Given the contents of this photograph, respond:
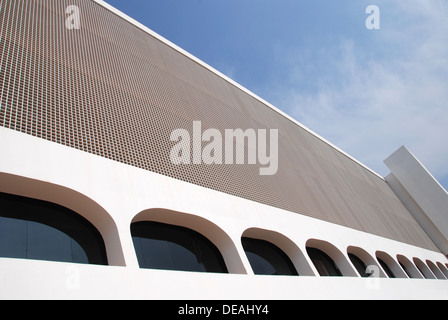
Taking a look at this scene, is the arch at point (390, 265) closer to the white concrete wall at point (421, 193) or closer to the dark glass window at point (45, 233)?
the dark glass window at point (45, 233)

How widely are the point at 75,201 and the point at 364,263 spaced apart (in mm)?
9726

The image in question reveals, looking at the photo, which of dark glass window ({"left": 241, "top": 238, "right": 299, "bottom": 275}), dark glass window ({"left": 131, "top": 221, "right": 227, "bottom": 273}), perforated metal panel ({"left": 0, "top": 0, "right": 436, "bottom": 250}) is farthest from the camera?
dark glass window ({"left": 241, "top": 238, "right": 299, "bottom": 275})

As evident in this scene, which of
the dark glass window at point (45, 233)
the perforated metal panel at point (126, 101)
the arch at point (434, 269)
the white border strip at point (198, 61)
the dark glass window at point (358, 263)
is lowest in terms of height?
the arch at point (434, 269)

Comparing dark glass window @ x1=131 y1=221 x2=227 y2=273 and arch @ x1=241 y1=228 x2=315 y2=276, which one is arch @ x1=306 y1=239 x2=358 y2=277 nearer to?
arch @ x1=241 y1=228 x2=315 y2=276

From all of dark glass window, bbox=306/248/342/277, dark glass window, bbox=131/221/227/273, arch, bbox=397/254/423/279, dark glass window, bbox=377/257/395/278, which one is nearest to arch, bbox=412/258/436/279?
arch, bbox=397/254/423/279

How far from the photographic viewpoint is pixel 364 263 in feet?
32.9

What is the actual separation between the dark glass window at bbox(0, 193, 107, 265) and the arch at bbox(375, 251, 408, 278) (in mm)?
10198

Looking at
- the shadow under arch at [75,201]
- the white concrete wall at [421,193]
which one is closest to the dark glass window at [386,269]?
the white concrete wall at [421,193]

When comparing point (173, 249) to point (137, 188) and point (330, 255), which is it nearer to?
point (137, 188)

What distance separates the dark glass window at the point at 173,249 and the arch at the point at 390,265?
7948 mm

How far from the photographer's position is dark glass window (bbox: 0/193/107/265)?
351 centimetres

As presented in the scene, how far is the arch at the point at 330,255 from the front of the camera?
7.93 meters

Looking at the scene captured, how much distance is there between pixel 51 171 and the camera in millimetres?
3693
